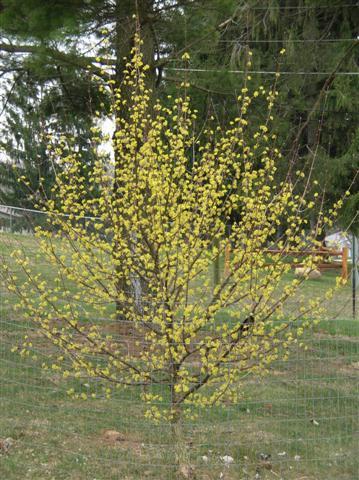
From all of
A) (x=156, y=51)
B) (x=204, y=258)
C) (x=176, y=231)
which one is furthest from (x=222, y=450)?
(x=156, y=51)

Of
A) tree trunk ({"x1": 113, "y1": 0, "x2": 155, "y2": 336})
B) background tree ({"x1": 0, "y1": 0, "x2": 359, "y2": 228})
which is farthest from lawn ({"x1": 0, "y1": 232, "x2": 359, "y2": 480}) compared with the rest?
background tree ({"x1": 0, "y1": 0, "x2": 359, "y2": 228})

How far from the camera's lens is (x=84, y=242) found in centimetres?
426

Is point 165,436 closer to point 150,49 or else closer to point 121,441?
point 121,441

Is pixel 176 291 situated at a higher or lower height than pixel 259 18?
lower

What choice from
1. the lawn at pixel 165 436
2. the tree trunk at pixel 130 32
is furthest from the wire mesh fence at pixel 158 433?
the tree trunk at pixel 130 32

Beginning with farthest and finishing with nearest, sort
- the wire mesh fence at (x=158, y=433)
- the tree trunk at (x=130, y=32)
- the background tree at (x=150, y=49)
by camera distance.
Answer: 1. the tree trunk at (x=130, y=32)
2. the background tree at (x=150, y=49)
3. the wire mesh fence at (x=158, y=433)

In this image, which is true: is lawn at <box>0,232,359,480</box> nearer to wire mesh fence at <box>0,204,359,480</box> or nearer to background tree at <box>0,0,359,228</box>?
wire mesh fence at <box>0,204,359,480</box>

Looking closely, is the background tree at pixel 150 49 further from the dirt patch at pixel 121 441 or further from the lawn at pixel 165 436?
the dirt patch at pixel 121 441

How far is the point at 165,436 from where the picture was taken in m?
5.05

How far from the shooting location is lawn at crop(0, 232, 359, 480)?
4500 millimetres

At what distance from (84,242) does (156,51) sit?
4.46 m

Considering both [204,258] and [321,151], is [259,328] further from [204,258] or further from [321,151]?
[321,151]

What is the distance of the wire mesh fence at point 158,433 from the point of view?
450cm

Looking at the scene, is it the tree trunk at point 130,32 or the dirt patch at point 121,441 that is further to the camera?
the tree trunk at point 130,32
